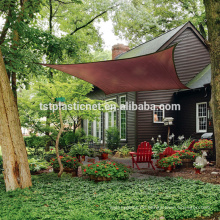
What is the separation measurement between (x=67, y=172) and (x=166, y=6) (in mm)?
15621

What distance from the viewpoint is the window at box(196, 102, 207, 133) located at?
10797 millimetres

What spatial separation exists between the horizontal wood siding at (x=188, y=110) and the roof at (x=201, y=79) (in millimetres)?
240

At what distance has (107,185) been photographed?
462 centimetres

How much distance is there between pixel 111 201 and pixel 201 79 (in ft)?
28.6

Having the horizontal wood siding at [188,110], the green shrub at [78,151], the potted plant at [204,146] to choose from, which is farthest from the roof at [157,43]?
the green shrub at [78,151]

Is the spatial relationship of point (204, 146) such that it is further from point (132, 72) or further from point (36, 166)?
point (36, 166)

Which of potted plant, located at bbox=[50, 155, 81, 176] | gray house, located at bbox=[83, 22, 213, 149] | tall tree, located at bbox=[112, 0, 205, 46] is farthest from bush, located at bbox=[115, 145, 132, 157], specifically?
tall tree, located at bbox=[112, 0, 205, 46]

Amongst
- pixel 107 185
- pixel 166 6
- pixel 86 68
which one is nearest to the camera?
pixel 107 185

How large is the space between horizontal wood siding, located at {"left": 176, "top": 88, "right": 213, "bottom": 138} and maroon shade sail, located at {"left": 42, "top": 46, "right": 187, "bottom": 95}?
4.42m

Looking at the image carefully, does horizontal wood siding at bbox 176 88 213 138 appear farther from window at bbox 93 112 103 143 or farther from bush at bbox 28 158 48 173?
bush at bbox 28 158 48 173

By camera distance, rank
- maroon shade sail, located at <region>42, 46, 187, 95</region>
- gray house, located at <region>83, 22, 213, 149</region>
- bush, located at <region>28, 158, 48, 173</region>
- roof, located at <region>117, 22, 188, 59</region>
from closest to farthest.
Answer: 1. maroon shade sail, located at <region>42, 46, 187, 95</region>
2. bush, located at <region>28, 158, 48, 173</region>
3. gray house, located at <region>83, 22, 213, 149</region>
4. roof, located at <region>117, 22, 188, 59</region>

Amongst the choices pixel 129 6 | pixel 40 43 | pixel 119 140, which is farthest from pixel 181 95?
pixel 40 43

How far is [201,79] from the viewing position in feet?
36.1

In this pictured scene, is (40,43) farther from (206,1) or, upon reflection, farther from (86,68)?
(206,1)
